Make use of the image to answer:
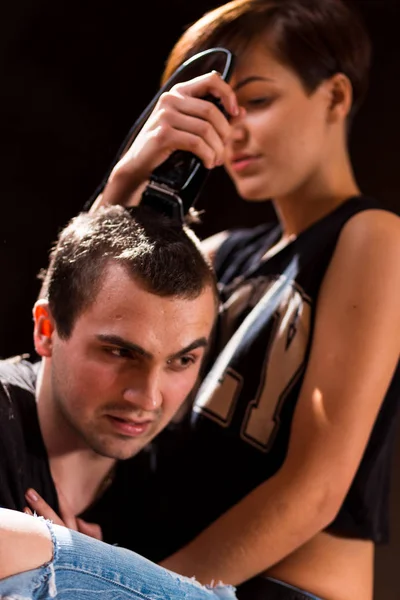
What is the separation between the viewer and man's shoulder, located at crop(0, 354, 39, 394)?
1145 millimetres

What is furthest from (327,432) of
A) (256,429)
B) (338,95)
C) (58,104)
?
(58,104)

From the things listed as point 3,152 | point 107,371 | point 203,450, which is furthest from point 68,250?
point 203,450

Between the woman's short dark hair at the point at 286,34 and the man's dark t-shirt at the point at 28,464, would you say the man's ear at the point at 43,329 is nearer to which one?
the man's dark t-shirt at the point at 28,464

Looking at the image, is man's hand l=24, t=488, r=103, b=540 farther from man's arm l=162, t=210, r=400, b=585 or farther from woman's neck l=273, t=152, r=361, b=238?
woman's neck l=273, t=152, r=361, b=238

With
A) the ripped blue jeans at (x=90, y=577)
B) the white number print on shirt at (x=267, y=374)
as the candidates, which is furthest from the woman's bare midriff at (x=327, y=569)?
the ripped blue jeans at (x=90, y=577)

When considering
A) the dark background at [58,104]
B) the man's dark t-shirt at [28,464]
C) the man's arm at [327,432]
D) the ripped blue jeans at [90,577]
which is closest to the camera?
the ripped blue jeans at [90,577]

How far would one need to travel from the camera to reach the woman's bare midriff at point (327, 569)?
1297 millimetres

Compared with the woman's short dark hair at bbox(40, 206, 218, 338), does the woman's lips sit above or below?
above

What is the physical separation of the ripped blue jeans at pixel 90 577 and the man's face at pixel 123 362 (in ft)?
0.57

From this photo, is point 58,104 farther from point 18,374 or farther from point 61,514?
point 61,514

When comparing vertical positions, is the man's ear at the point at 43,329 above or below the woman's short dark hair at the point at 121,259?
below

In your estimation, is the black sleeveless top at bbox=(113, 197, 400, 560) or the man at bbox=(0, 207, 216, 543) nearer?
the man at bbox=(0, 207, 216, 543)

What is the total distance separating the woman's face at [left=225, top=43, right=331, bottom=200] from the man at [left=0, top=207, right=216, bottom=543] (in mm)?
262

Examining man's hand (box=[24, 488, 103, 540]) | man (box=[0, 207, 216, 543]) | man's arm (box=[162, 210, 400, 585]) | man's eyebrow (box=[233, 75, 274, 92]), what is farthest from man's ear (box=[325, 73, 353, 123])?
man's hand (box=[24, 488, 103, 540])
